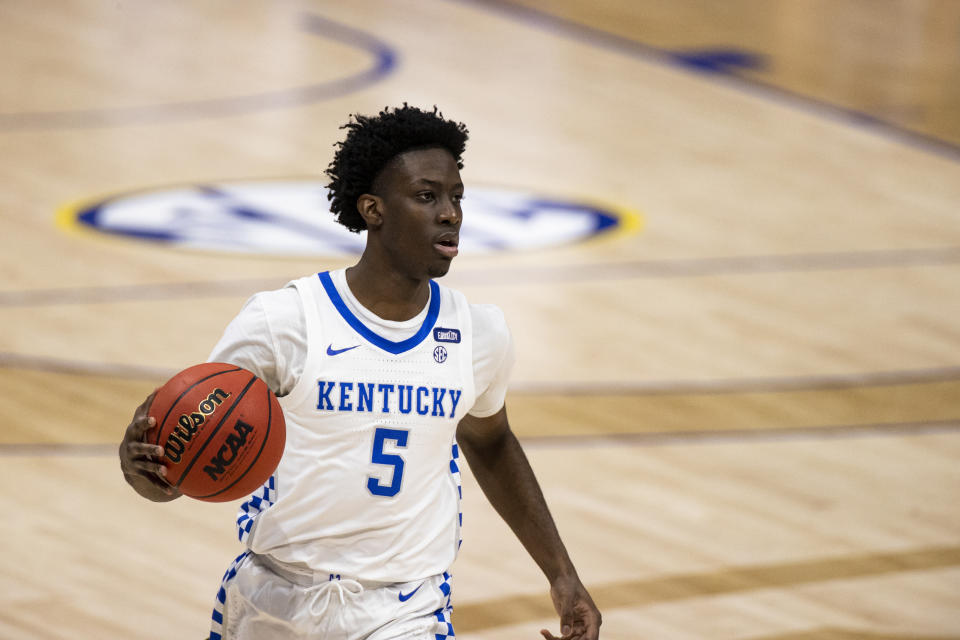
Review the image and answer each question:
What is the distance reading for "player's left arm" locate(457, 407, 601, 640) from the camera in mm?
4117

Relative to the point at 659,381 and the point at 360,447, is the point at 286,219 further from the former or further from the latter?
the point at 360,447

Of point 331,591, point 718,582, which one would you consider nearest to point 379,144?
point 331,591

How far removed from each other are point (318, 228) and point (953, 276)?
4.08 metres

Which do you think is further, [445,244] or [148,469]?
[445,244]

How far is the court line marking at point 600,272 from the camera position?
31.9ft

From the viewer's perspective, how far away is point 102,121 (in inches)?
541

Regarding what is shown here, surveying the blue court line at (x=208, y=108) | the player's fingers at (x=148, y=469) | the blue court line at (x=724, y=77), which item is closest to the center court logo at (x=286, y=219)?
the blue court line at (x=208, y=108)

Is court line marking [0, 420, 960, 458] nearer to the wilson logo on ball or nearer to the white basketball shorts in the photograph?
the white basketball shorts

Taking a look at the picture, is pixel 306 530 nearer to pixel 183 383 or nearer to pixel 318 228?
pixel 183 383

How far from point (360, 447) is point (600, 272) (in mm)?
6966

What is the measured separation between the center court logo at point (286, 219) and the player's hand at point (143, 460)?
6968 millimetres

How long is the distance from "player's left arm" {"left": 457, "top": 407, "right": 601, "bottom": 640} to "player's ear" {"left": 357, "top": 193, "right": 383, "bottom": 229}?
60 centimetres

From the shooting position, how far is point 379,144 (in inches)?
153

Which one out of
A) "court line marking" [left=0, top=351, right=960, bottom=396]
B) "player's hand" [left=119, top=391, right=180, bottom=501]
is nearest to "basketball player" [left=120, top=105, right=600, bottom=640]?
"player's hand" [left=119, top=391, right=180, bottom=501]
